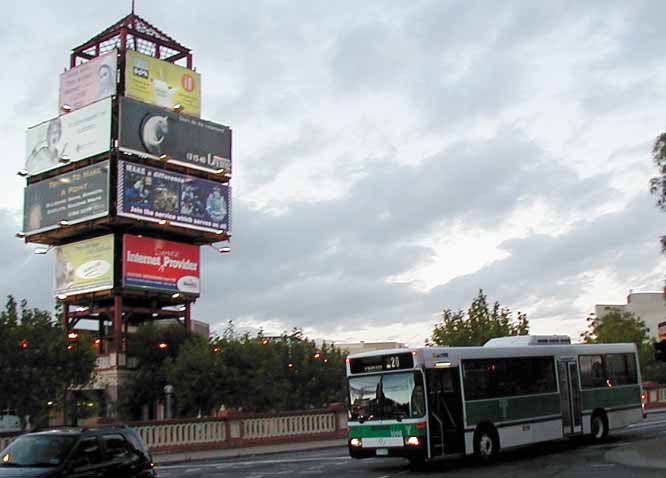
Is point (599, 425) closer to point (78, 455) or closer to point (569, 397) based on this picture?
point (569, 397)

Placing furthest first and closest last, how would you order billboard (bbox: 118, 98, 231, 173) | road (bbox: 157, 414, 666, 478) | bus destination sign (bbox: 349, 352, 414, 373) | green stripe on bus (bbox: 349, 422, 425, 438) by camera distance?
billboard (bbox: 118, 98, 231, 173) < bus destination sign (bbox: 349, 352, 414, 373) < green stripe on bus (bbox: 349, 422, 425, 438) < road (bbox: 157, 414, 666, 478)

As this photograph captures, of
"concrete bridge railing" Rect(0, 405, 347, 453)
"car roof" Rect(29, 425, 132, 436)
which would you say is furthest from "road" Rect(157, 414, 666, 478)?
"car roof" Rect(29, 425, 132, 436)

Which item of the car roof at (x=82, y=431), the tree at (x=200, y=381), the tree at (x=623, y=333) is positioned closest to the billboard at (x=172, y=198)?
the tree at (x=200, y=381)

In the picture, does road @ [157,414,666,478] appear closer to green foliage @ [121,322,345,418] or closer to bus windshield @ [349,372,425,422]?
bus windshield @ [349,372,425,422]

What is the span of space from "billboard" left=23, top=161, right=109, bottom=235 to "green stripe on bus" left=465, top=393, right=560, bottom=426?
223 feet

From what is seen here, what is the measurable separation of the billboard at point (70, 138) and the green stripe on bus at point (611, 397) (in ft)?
223

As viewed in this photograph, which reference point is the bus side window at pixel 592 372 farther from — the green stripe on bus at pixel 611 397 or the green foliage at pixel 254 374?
the green foliage at pixel 254 374

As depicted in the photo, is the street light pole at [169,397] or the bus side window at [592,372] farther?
the street light pole at [169,397]

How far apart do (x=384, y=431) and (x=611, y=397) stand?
10176 millimetres

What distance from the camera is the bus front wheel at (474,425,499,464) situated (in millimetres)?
22703

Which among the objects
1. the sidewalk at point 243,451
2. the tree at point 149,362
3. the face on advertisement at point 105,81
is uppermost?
the face on advertisement at point 105,81

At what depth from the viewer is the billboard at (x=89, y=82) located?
300 feet

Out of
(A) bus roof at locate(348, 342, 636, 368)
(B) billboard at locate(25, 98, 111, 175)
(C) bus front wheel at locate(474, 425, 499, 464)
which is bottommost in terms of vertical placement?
(C) bus front wheel at locate(474, 425, 499, 464)

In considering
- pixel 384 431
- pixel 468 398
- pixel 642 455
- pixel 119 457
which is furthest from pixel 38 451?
pixel 642 455
